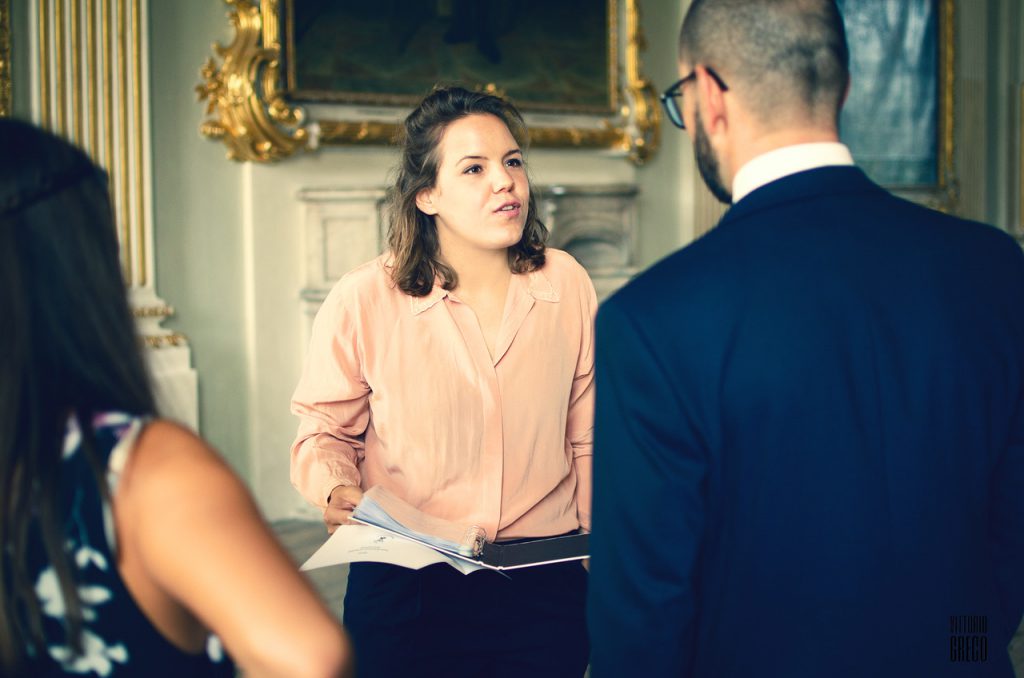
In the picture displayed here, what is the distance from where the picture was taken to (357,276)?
222cm

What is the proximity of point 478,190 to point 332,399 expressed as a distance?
1.79 feet

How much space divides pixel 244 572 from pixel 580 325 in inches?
54.0

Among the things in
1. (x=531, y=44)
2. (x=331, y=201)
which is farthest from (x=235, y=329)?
(x=531, y=44)

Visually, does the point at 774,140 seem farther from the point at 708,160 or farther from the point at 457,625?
the point at 457,625

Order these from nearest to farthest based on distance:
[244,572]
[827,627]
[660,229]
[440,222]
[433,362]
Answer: [244,572] → [827,627] → [433,362] → [440,222] → [660,229]

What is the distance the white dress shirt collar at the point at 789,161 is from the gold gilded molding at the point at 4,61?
4.53 metres

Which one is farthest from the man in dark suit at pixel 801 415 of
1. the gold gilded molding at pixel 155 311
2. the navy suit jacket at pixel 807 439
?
the gold gilded molding at pixel 155 311

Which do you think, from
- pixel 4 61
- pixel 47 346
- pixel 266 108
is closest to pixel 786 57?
pixel 47 346

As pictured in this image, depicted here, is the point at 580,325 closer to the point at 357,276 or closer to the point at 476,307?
the point at 476,307

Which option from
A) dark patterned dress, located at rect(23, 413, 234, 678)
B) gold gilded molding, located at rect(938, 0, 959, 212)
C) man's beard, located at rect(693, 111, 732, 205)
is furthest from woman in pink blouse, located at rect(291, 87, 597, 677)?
gold gilded molding, located at rect(938, 0, 959, 212)

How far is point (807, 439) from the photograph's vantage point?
1285 mm

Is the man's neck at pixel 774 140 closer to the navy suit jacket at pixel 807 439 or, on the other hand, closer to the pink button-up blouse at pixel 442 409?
the navy suit jacket at pixel 807 439

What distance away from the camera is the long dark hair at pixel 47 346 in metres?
1.01

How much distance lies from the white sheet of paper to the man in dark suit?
43 centimetres
